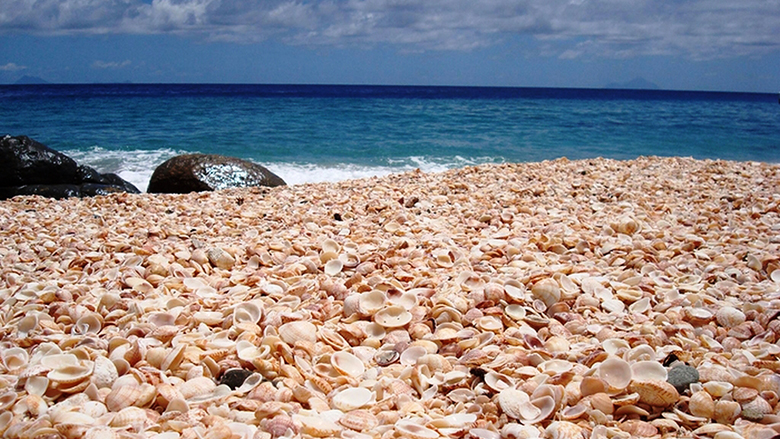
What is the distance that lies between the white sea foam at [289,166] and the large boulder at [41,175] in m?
2.14

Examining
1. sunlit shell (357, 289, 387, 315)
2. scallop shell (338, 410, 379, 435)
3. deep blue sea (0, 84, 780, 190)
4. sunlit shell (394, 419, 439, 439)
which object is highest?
deep blue sea (0, 84, 780, 190)

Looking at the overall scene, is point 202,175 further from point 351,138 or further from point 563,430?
point 351,138

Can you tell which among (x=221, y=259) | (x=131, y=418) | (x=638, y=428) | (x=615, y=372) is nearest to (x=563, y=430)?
(x=638, y=428)

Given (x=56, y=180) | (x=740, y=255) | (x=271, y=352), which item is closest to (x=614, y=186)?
(x=740, y=255)

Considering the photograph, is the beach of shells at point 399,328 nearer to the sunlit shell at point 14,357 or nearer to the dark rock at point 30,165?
the sunlit shell at point 14,357

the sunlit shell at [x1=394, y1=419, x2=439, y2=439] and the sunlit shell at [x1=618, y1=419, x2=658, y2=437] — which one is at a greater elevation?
the sunlit shell at [x1=618, y1=419, x2=658, y2=437]

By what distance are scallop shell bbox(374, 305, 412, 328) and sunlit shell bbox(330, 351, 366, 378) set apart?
298 millimetres

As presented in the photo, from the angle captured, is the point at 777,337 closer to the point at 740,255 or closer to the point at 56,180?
the point at 740,255

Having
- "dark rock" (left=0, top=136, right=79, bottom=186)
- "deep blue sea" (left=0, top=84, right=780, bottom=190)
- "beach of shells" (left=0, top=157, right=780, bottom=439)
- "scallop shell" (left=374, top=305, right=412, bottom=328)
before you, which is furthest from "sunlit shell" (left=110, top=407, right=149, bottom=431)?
"deep blue sea" (left=0, top=84, right=780, bottom=190)

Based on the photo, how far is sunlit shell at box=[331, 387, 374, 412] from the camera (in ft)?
6.28

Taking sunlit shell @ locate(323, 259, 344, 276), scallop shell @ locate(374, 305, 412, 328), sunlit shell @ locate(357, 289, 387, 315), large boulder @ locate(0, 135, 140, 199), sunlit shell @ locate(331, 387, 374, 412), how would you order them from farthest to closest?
large boulder @ locate(0, 135, 140, 199) → sunlit shell @ locate(323, 259, 344, 276) → sunlit shell @ locate(357, 289, 387, 315) → scallop shell @ locate(374, 305, 412, 328) → sunlit shell @ locate(331, 387, 374, 412)

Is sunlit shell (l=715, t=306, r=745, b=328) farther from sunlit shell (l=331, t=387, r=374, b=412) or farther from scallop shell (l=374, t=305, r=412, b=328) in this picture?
sunlit shell (l=331, t=387, r=374, b=412)

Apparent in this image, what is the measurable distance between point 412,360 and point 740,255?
2.34m

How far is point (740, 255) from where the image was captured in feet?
10.6
